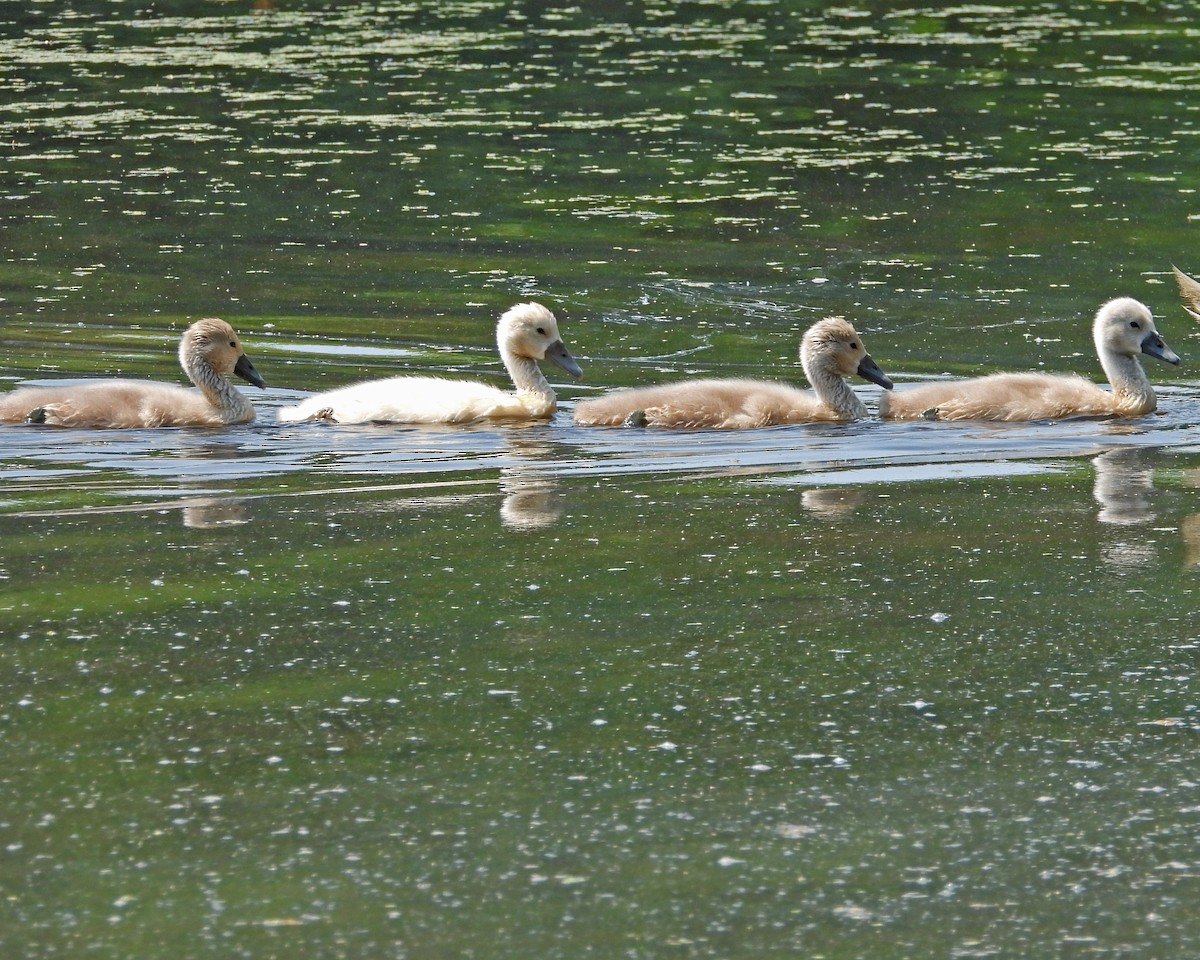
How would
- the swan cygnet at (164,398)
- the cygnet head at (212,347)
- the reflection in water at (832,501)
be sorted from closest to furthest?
the reflection in water at (832,501)
the swan cygnet at (164,398)
the cygnet head at (212,347)

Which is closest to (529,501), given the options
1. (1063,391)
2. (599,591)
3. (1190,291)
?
(599,591)

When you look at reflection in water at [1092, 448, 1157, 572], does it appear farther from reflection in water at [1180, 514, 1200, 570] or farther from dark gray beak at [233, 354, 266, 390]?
dark gray beak at [233, 354, 266, 390]

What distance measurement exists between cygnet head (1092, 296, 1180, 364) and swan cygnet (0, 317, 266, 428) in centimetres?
371

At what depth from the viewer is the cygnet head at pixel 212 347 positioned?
366 inches

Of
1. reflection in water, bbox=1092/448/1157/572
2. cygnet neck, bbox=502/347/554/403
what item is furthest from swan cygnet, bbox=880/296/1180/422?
cygnet neck, bbox=502/347/554/403

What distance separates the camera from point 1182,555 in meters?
6.52

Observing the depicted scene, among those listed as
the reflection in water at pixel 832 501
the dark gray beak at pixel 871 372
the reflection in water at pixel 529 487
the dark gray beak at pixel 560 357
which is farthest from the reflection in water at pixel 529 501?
the dark gray beak at pixel 871 372

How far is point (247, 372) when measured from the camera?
9.50 m

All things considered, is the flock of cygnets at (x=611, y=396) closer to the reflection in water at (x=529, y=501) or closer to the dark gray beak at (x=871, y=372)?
the dark gray beak at (x=871, y=372)

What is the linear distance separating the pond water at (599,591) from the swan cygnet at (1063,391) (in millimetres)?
158

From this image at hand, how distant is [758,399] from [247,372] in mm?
2197

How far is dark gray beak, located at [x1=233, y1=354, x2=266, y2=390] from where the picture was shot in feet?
30.9

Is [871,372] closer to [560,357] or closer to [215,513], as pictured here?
[560,357]

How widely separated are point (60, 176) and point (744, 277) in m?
5.59
